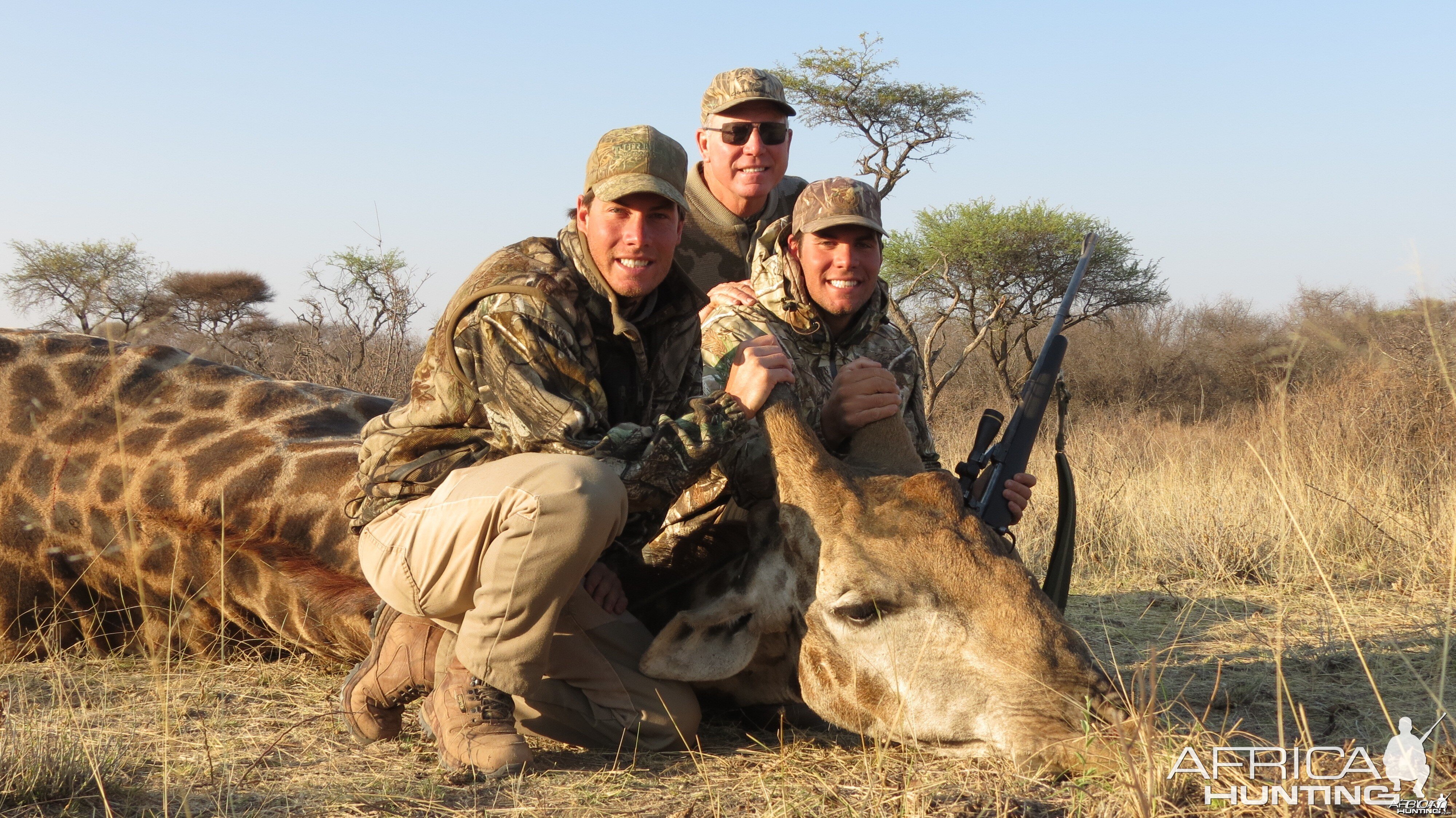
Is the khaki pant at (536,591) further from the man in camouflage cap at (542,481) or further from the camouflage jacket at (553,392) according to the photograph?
the camouflage jacket at (553,392)

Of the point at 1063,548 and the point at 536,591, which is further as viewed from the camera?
the point at 1063,548

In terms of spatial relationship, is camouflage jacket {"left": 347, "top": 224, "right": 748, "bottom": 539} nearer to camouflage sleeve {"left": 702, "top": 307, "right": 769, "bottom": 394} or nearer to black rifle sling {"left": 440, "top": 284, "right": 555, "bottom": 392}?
black rifle sling {"left": 440, "top": 284, "right": 555, "bottom": 392}

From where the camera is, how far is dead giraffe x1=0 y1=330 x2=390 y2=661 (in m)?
4.75

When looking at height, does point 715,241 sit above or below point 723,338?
above

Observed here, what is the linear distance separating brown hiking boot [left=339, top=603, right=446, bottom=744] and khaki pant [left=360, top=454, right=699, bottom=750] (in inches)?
5.2

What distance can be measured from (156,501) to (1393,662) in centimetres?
499

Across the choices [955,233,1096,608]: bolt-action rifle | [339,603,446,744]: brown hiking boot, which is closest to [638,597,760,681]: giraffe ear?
[339,603,446,744]: brown hiking boot

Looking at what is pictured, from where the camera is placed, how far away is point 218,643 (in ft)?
16.3

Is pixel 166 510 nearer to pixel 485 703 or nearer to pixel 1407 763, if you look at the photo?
pixel 485 703

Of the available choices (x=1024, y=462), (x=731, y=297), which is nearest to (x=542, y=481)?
(x=731, y=297)

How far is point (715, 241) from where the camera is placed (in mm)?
6180

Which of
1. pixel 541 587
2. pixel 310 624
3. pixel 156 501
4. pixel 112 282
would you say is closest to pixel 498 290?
pixel 541 587

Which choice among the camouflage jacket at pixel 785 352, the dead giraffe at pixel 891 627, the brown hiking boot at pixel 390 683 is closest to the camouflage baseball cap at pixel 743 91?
the camouflage jacket at pixel 785 352

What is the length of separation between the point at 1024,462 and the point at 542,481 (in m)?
2.22
